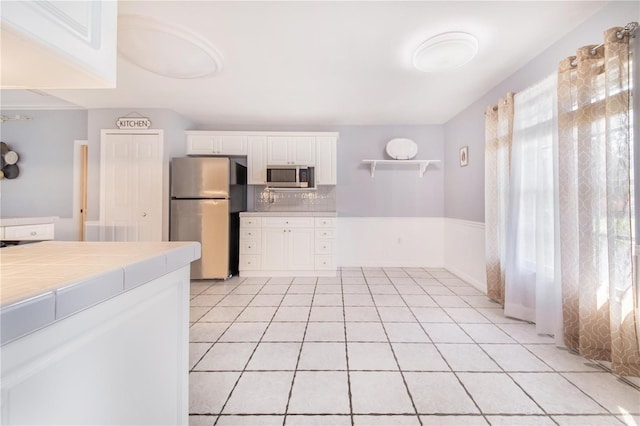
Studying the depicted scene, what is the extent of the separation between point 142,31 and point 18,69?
1634 millimetres

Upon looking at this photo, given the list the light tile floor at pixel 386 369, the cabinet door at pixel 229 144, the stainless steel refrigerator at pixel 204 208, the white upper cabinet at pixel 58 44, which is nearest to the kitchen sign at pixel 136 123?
the stainless steel refrigerator at pixel 204 208

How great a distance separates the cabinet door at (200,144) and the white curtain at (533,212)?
389 cm

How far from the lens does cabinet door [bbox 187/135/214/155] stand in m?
4.05

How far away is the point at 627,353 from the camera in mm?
1514

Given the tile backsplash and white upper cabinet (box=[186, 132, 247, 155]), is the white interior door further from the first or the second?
the tile backsplash

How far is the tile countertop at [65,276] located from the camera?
14.8 inches

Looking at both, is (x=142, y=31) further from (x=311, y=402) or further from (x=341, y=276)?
(x=341, y=276)

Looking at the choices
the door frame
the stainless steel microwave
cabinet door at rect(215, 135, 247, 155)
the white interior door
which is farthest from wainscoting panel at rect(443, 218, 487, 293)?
the door frame

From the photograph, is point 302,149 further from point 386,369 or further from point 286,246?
point 386,369

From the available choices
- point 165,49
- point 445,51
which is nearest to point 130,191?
point 165,49

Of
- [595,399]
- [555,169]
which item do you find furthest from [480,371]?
[555,169]

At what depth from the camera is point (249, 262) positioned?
12.4 feet

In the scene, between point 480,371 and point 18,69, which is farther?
point 480,371

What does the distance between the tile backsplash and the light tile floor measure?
185 centimetres
